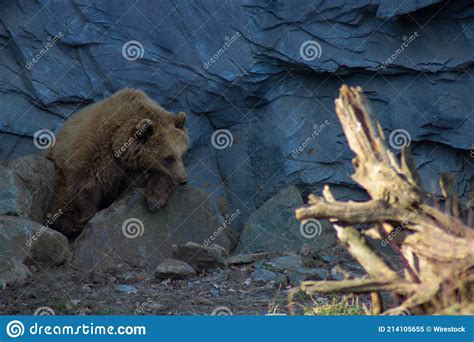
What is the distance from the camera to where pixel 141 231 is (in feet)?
32.0

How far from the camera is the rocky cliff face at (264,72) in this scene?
35.1 ft

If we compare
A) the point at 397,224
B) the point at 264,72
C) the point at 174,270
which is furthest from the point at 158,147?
the point at 397,224

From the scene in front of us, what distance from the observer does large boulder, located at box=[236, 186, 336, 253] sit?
10.4 m

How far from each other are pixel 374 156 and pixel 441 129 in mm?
5316

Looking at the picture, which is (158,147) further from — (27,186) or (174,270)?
(174,270)

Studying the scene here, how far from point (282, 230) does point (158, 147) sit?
1958 millimetres

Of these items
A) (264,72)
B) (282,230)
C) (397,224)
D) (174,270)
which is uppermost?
(264,72)

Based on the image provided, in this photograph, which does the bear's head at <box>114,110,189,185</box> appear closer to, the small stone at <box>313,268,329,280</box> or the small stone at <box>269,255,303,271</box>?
the small stone at <box>269,255,303,271</box>

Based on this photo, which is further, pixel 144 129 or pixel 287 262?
pixel 144 129

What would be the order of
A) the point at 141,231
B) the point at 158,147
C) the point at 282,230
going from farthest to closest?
the point at 282,230
the point at 158,147
the point at 141,231

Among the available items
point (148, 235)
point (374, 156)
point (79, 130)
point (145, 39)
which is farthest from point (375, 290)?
point (145, 39)

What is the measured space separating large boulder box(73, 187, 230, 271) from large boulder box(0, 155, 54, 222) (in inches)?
29.3

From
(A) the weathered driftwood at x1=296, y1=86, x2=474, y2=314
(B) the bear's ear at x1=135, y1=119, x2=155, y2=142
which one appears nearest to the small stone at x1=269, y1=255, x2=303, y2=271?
(B) the bear's ear at x1=135, y1=119, x2=155, y2=142

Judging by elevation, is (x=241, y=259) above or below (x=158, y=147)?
below
